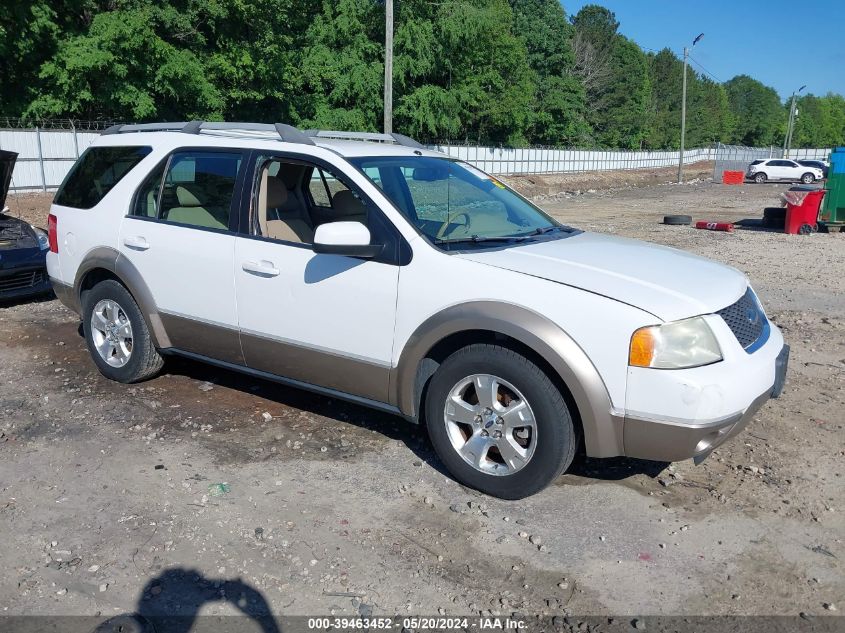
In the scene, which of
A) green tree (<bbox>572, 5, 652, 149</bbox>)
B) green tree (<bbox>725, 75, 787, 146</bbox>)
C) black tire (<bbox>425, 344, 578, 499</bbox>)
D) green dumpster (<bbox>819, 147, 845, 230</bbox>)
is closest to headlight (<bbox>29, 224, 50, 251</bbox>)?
black tire (<bbox>425, 344, 578, 499</bbox>)

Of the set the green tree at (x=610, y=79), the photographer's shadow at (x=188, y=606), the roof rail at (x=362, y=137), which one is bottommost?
the photographer's shadow at (x=188, y=606)

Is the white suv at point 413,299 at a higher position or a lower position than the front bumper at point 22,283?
higher

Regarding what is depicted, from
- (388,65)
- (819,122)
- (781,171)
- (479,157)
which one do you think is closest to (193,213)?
(388,65)

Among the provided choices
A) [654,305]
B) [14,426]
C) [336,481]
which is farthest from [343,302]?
[14,426]

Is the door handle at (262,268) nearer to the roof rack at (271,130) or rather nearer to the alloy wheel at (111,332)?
the roof rack at (271,130)

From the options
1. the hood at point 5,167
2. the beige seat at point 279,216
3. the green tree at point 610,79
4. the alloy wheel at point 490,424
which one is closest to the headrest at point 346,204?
the beige seat at point 279,216

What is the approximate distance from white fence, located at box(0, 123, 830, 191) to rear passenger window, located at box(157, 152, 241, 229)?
5.11ft

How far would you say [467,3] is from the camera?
1692 inches

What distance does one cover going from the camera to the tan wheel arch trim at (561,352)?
364 centimetres

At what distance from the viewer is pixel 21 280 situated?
851 cm

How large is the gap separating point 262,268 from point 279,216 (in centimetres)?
51

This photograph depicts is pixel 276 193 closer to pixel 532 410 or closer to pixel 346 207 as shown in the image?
pixel 346 207

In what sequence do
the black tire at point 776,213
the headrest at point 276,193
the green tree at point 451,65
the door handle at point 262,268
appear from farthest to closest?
the green tree at point 451,65
the black tire at point 776,213
the headrest at point 276,193
the door handle at point 262,268

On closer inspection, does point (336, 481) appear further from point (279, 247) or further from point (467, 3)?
A: point (467, 3)
